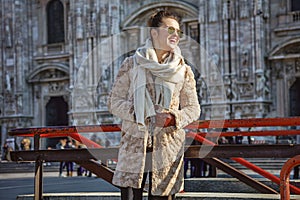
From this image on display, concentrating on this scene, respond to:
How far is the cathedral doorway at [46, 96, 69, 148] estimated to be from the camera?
32969mm

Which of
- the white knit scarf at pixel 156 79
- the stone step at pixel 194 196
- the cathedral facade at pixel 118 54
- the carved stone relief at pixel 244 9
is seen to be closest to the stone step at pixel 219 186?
the stone step at pixel 194 196

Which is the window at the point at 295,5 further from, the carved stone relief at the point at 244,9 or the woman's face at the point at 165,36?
the woman's face at the point at 165,36

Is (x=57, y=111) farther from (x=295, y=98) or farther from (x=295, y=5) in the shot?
(x=295, y=5)

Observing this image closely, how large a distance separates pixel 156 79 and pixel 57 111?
29541 millimetres

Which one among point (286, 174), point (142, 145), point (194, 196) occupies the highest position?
point (142, 145)

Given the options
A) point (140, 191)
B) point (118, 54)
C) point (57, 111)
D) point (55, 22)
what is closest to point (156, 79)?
point (140, 191)

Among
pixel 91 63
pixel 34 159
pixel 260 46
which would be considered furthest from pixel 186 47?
pixel 34 159

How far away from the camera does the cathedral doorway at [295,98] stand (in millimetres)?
26688

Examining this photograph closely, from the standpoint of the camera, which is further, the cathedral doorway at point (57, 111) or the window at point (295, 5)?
the cathedral doorway at point (57, 111)

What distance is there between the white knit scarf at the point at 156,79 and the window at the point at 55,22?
29330 mm

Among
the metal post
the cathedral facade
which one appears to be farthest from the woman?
the cathedral facade

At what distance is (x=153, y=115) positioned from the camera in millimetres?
4062

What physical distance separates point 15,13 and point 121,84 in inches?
1181

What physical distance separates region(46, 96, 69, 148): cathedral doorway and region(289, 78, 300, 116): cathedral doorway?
39.9ft
